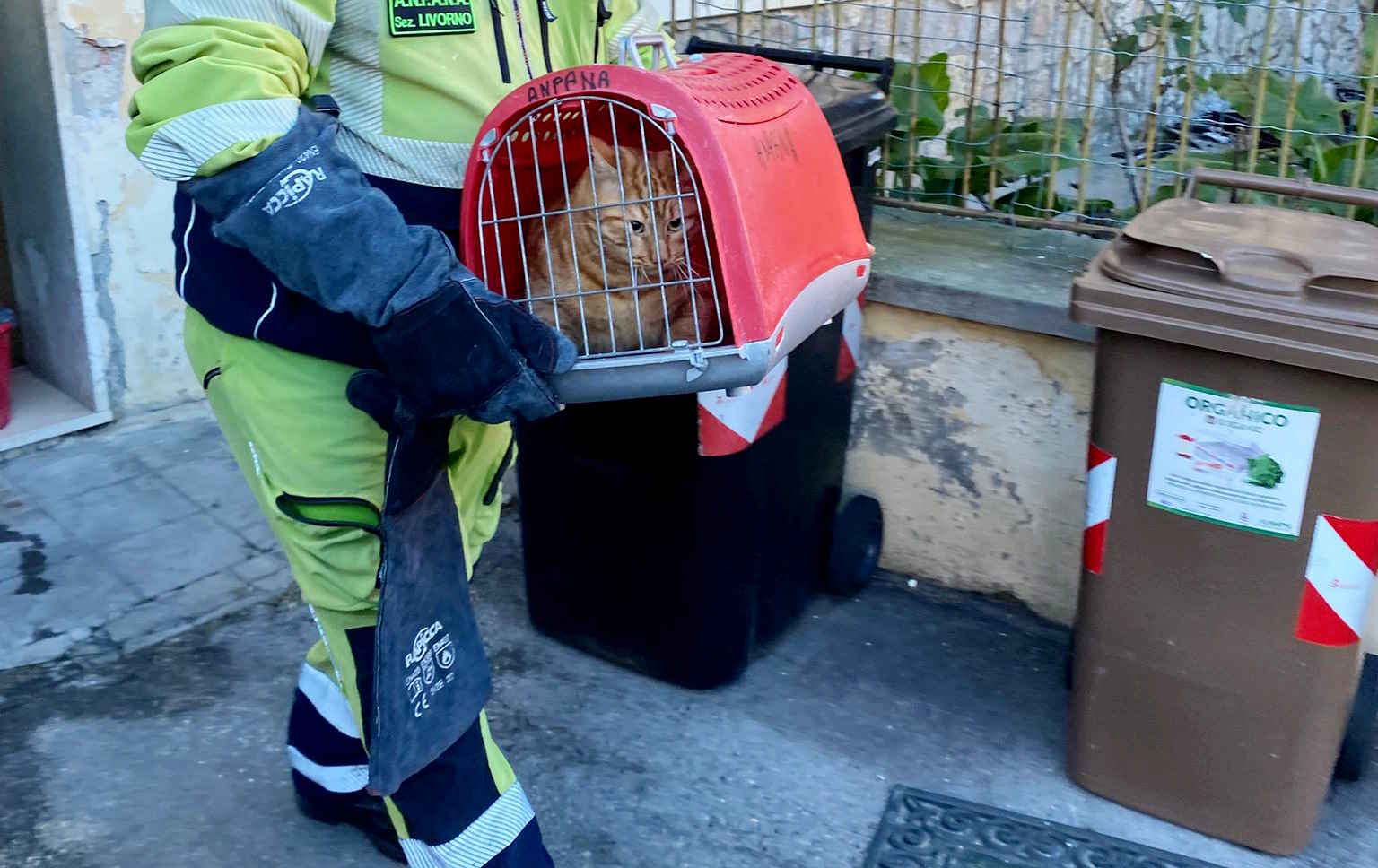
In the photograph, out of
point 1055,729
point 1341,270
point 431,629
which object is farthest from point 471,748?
point 1341,270

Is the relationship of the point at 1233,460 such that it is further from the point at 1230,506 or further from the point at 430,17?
the point at 430,17

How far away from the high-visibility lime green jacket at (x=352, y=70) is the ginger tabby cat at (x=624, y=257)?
20cm

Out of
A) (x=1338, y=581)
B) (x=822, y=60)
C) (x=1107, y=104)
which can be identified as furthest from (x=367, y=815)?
(x=1107, y=104)

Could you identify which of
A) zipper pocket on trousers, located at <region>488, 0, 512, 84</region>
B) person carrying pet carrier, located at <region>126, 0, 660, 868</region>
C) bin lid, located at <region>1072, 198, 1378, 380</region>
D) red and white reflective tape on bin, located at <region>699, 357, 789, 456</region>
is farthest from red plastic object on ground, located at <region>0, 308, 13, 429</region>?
bin lid, located at <region>1072, 198, 1378, 380</region>

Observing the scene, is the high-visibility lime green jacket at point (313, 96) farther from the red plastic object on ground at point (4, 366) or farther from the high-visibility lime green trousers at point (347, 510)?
the red plastic object on ground at point (4, 366)

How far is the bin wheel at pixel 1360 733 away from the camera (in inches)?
104

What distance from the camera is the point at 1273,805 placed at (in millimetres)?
2502

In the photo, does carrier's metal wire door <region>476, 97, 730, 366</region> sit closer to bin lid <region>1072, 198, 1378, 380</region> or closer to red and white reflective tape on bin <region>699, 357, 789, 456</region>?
red and white reflective tape on bin <region>699, 357, 789, 456</region>

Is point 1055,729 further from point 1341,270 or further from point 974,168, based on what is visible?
point 974,168

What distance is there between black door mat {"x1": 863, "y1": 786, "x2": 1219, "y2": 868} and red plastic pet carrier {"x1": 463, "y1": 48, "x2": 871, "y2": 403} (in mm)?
1138

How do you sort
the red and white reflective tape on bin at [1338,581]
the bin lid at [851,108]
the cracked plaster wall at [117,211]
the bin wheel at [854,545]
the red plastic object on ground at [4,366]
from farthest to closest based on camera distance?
the red plastic object on ground at [4,366] → the cracked plaster wall at [117,211] → the bin wheel at [854,545] → the bin lid at [851,108] → the red and white reflective tape on bin at [1338,581]

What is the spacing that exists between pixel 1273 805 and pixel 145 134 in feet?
7.67

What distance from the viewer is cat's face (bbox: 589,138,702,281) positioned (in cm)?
192

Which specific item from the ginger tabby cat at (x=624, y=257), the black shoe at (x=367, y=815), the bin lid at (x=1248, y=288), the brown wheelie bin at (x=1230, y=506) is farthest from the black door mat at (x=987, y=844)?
the ginger tabby cat at (x=624, y=257)
